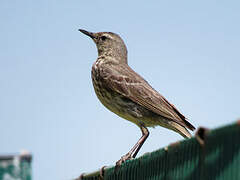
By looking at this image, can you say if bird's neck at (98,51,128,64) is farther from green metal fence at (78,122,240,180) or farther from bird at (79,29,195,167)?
green metal fence at (78,122,240,180)

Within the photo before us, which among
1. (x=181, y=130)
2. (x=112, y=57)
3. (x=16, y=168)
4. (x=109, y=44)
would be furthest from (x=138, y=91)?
(x=16, y=168)

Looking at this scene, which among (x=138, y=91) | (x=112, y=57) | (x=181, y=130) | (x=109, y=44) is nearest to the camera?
(x=181, y=130)

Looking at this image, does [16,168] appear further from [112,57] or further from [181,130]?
[112,57]

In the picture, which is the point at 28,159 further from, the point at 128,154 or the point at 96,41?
the point at 96,41

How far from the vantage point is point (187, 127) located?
24.7ft

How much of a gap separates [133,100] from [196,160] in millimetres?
4924

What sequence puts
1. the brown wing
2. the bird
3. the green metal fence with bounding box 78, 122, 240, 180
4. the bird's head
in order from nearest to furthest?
1. the green metal fence with bounding box 78, 122, 240, 180
2. the bird
3. the brown wing
4. the bird's head

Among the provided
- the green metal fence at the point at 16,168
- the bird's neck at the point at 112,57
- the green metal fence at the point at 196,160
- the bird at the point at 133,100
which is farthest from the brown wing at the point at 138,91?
the green metal fence at the point at 196,160

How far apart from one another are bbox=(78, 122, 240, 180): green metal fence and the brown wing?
10.7ft

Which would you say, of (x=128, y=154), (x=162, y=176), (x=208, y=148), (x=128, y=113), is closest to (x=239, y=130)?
(x=208, y=148)

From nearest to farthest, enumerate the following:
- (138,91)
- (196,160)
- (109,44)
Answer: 1. (196,160)
2. (138,91)
3. (109,44)

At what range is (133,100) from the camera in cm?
832

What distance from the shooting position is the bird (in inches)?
310

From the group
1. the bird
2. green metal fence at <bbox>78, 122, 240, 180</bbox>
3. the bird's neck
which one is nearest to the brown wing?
the bird
